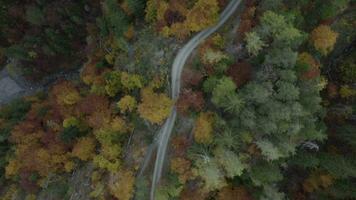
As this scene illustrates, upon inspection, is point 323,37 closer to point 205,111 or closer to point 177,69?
point 205,111

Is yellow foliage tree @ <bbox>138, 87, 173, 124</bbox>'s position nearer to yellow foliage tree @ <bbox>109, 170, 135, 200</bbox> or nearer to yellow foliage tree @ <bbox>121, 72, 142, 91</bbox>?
yellow foliage tree @ <bbox>121, 72, 142, 91</bbox>

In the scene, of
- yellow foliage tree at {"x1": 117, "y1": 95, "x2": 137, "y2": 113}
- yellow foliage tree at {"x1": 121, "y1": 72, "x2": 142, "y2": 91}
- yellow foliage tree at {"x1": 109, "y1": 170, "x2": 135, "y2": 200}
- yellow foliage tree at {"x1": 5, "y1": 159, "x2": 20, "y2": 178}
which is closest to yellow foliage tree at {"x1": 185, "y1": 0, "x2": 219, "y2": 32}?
yellow foliage tree at {"x1": 121, "y1": 72, "x2": 142, "y2": 91}

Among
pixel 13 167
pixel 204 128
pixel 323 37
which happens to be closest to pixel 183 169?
pixel 204 128

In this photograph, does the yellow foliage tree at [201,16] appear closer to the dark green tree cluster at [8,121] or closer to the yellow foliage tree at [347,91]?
the yellow foliage tree at [347,91]

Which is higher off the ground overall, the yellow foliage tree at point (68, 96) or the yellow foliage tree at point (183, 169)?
the yellow foliage tree at point (183, 169)

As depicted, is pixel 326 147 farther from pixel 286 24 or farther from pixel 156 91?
pixel 156 91

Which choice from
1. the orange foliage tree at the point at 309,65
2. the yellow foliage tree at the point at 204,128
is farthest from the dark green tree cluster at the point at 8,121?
the orange foliage tree at the point at 309,65

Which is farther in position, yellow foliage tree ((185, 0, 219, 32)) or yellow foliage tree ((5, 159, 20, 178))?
yellow foliage tree ((5, 159, 20, 178))
